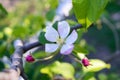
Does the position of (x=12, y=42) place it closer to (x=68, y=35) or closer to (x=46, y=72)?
(x=46, y=72)

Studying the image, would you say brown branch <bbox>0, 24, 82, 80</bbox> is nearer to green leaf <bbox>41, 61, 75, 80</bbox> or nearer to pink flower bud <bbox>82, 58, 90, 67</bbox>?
pink flower bud <bbox>82, 58, 90, 67</bbox>

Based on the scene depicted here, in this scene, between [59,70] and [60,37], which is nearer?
[60,37]

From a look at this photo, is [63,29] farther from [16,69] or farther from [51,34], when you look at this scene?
[16,69]

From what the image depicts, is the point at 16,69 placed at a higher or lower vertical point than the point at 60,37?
lower

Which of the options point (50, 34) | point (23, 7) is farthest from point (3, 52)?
point (23, 7)

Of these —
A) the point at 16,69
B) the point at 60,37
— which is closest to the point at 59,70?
the point at 60,37

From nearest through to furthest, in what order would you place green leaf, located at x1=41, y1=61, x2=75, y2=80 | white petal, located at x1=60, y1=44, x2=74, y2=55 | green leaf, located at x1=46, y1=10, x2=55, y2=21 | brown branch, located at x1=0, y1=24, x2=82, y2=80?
brown branch, located at x1=0, y1=24, x2=82, y2=80 → white petal, located at x1=60, y1=44, x2=74, y2=55 → green leaf, located at x1=41, y1=61, x2=75, y2=80 → green leaf, located at x1=46, y1=10, x2=55, y2=21

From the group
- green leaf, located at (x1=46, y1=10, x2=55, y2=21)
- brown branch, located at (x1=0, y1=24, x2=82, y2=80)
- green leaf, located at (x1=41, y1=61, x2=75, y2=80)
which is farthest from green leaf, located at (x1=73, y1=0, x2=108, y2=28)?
green leaf, located at (x1=46, y1=10, x2=55, y2=21)

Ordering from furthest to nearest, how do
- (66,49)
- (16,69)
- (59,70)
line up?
1. (59,70)
2. (66,49)
3. (16,69)
